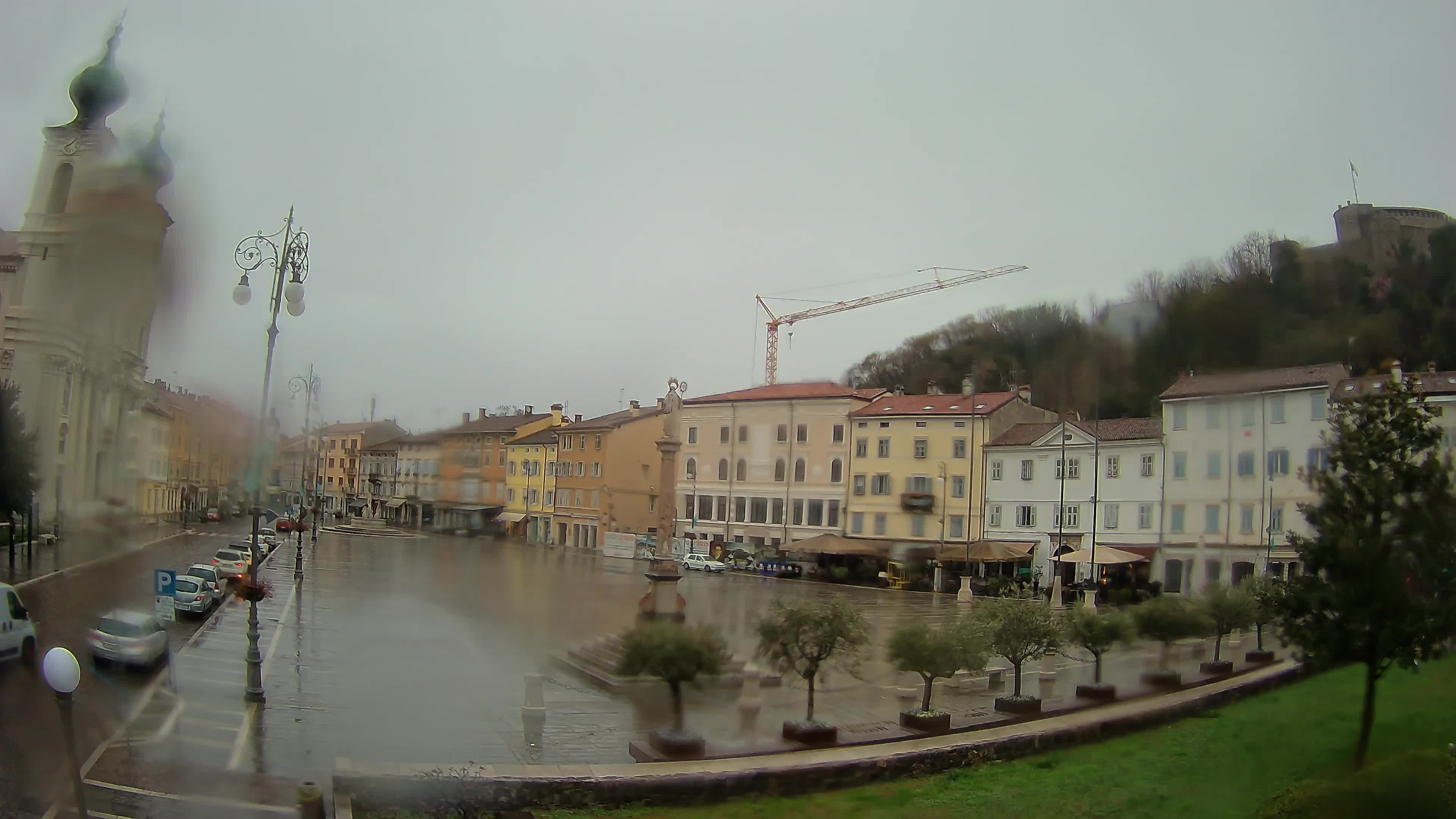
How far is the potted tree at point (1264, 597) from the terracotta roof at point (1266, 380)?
140 centimetres

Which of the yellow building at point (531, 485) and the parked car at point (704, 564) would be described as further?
the parked car at point (704, 564)

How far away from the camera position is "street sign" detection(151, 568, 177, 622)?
4703mm

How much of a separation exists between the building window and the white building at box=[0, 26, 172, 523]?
21.7 ft

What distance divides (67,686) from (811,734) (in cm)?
485

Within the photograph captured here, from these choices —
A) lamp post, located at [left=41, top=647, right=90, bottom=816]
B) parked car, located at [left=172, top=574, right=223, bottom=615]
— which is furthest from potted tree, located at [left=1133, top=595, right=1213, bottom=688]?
parked car, located at [left=172, top=574, right=223, bottom=615]

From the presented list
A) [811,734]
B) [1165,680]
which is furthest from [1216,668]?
[811,734]

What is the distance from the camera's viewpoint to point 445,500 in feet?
17.8

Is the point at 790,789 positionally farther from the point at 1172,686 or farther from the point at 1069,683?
the point at 1069,683

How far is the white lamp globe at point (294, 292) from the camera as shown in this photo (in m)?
6.01

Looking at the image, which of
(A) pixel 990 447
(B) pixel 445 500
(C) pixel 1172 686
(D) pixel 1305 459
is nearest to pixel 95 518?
(B) pixel 445 500

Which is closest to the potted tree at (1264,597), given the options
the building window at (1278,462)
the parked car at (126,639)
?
the building window at (1278,462)

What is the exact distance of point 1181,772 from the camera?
5.81 m

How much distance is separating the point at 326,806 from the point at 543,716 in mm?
2316

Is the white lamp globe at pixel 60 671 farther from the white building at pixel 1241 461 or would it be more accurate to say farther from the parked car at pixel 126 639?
the white building at pixel 1241 461
